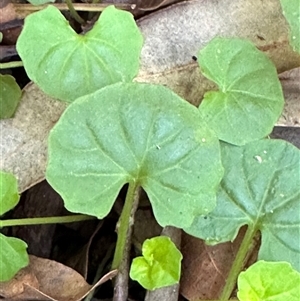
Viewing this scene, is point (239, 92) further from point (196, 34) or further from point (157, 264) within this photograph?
point (157, 264)

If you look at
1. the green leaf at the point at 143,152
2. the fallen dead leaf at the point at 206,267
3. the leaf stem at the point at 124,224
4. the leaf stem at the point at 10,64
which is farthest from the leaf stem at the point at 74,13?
the fallen dead leaf at the point at 206,267

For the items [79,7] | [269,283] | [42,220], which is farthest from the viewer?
[79,7]

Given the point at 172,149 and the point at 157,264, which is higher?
the point at 172,149

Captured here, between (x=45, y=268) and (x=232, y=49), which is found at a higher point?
(x=232, y=49)

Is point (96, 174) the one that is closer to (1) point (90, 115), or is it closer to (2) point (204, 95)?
(1) point (90, 115)

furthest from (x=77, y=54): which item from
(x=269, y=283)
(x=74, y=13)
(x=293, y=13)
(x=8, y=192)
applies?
(x=269, y=283)

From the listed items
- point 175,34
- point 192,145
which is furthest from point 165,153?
point 175,34

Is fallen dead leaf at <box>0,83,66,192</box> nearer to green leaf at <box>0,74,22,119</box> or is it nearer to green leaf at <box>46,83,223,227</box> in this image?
green leaf at <box>0,74,22,119</box>
